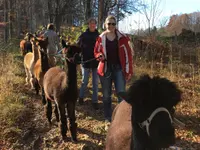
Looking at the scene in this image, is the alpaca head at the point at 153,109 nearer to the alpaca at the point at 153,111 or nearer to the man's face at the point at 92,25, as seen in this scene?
the alpaca at the point at 153,111

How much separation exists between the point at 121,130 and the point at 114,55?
96.9 inches

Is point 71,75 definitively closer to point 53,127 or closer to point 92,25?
point 53,127

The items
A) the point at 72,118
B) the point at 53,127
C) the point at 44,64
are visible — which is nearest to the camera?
the point at 72,118

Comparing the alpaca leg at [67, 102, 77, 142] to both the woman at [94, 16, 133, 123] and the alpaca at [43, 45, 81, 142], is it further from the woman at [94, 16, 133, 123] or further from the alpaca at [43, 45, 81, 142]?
the woman at [94, 16, 133, 123]

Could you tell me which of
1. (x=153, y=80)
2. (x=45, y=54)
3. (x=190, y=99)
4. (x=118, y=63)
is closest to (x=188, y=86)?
(x=190, y=99)

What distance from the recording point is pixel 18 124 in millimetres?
6469

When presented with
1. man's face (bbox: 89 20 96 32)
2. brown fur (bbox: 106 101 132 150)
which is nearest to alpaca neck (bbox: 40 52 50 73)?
man's face (bbox: 89 20 96 32)

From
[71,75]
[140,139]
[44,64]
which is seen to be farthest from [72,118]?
[140,139]

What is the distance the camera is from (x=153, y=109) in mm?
2195

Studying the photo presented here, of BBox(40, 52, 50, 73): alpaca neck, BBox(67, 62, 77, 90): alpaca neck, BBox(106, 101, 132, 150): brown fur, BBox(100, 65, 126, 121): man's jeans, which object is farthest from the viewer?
BBox(40, 52, 50, 73): alpaca neck

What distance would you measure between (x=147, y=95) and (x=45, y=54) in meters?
5.08

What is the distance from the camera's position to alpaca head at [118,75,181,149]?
2.09 metres

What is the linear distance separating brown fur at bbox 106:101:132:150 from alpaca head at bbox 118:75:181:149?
0.63 m

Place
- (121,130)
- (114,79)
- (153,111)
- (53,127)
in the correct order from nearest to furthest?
1. (153,111)
2. (121,130)
3. (114,79)
4. (53,127)
